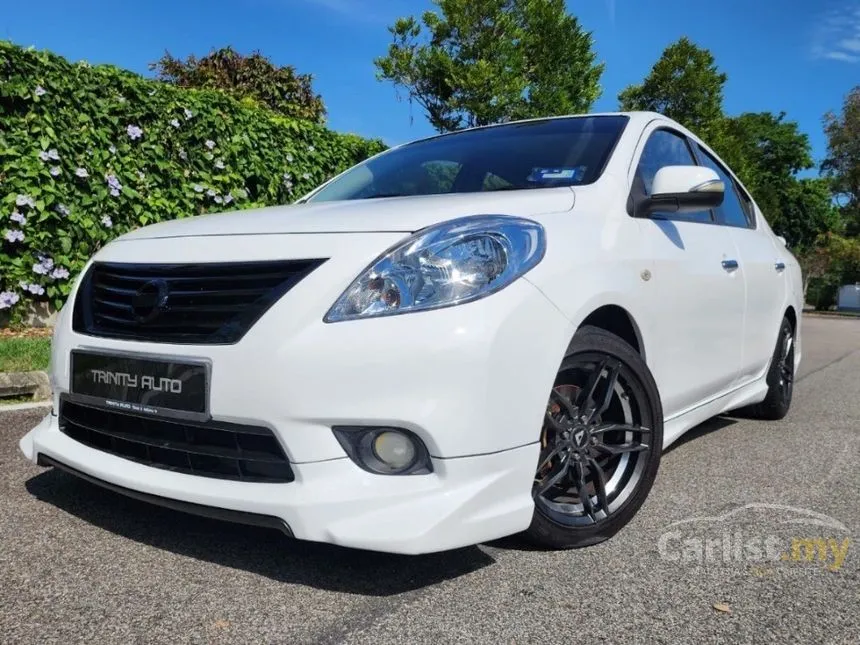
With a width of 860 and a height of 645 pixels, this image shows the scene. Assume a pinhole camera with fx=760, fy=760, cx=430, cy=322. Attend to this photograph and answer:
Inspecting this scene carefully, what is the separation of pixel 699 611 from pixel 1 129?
5.71m

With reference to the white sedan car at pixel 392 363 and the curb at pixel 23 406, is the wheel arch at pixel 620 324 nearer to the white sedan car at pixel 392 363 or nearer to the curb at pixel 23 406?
the white sedan car at pixel 392 363

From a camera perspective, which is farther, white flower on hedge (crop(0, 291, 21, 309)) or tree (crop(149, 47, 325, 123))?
tree (crop(149, 47, 325, 123))

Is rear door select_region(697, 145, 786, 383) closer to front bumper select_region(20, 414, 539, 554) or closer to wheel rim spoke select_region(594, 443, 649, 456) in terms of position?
wheel rim spoke select_region(594, 443, 649, 456)

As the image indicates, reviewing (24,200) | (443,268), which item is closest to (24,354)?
(24,200)

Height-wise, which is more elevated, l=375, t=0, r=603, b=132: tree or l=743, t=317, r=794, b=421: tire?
l=375, t=0, r=603, b=132: tree

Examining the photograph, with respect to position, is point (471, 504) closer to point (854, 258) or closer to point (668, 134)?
point (668, 134)

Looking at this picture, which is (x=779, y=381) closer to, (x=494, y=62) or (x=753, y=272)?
(x=753, y=272)

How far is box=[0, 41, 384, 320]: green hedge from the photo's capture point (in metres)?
5.62

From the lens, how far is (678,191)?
2732 mm

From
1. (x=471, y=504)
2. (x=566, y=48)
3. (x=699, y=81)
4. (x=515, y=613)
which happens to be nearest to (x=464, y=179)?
(x=471, y=504)

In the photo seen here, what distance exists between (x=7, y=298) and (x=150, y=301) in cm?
428

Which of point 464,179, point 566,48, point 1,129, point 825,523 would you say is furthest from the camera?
point 566,48

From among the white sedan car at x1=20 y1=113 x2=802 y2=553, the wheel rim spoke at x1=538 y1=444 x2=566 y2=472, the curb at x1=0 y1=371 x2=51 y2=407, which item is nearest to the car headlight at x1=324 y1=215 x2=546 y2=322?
the white sedan car at x1=20 y1=113 x2=802 y2=553

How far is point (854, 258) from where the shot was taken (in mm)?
32281
